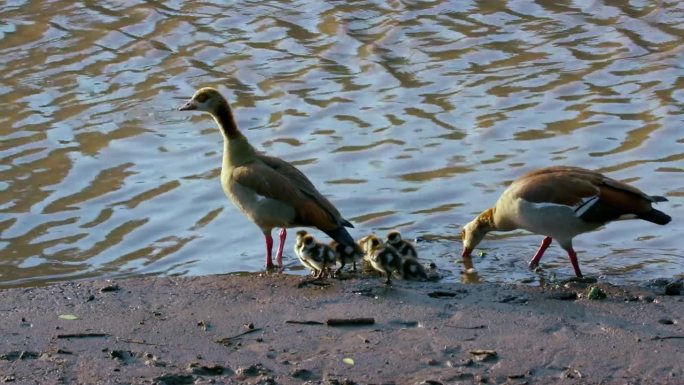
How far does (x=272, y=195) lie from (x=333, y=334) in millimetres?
1934

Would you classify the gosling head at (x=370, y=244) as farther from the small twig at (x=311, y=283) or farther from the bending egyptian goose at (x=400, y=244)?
the small twig at (x=311, y=283)

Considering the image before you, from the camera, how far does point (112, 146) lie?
12.5 metres

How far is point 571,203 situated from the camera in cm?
905

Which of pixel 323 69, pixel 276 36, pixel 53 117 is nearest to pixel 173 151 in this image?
pixel 53 117

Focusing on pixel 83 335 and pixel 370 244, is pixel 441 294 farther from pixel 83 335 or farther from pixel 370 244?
pixel 83 335

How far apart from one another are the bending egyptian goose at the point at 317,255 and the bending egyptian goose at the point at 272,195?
24cm

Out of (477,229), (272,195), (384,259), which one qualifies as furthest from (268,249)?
(477,229)

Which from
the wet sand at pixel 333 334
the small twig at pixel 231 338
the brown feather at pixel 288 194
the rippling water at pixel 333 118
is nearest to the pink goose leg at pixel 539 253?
the rippling water at pixel 333 118

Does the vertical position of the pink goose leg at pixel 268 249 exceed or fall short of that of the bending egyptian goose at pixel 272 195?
it falls short

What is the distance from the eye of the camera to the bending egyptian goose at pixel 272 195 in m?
9.52

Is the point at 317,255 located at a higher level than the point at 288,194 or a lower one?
lower

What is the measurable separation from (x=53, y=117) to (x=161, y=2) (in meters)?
3.99

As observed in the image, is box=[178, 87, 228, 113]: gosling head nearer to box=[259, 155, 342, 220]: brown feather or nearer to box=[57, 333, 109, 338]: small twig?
box=[259, 155, 342, 220]: brown feather

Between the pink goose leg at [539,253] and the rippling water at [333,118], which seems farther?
the rippling water at [333,118]
